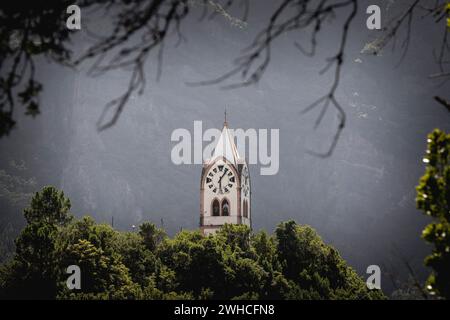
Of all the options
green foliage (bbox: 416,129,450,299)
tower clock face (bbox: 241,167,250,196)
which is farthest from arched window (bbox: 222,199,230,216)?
green foliage (bbox: 416,129,450,299)

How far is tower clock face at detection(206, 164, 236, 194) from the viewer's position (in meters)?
52.7

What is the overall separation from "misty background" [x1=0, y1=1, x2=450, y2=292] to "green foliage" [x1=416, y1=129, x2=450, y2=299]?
12999 cm

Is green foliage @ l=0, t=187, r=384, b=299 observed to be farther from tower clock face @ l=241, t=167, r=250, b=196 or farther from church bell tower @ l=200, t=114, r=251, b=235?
tower clock face @ l=241, t=167, r=250, b=196

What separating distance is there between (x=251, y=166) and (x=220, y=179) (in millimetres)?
104574

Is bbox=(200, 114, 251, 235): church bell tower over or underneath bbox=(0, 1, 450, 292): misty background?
underneath

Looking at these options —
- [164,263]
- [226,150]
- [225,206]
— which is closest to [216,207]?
[225,206]

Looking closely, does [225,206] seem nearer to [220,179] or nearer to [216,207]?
[216,207]

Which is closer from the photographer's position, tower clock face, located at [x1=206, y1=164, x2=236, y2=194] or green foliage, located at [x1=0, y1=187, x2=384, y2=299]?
green foliage, located at [x1=0, y1=187, x2=384, y2=299]

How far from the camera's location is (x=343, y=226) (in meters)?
156

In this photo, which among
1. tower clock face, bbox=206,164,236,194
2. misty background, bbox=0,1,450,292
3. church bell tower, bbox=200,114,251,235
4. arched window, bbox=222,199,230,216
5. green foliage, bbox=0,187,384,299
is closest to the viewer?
green foliage, bbox=0,187,384,299

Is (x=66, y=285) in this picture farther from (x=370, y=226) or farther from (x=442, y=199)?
(x=370, y=226)

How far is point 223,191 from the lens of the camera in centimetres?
5262
